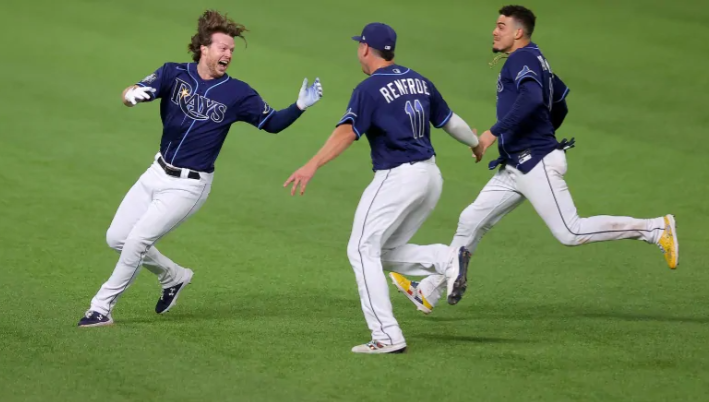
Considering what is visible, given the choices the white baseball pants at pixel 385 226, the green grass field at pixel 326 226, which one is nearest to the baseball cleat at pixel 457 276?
the white baseball pants at pixel 385 226

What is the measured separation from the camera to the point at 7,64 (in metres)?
14.7

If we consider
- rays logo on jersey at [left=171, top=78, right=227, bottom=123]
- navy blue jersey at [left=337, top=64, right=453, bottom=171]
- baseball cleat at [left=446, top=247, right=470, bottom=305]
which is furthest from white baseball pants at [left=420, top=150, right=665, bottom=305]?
rays logo on jersey at [left=171, top=78, right=227, bottom=123]

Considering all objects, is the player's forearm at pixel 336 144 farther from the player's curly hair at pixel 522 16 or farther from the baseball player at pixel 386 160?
the player's curly hair at pixel 522 16

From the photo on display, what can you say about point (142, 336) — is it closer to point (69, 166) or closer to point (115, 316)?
point (115, 316)

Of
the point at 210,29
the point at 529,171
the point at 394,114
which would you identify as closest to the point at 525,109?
the point at 529,171

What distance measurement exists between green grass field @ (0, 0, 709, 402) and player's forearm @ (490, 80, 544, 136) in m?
1.38

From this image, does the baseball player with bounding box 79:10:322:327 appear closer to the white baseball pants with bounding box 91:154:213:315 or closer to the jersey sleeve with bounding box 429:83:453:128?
the white baseball pants with bounding box 91:154:213:315

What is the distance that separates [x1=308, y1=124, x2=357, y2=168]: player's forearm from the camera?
6711mm

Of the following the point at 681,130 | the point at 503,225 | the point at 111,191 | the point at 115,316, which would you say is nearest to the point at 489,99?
the point at 681,130

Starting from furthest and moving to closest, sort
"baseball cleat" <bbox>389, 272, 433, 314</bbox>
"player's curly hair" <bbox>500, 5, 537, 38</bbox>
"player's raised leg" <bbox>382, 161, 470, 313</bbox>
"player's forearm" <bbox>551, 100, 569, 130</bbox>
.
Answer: "player's forearm" <bbox>551, 100, 569, 130</bbox>, "player's curly hair" <bbox>500, 5, 537, 38</bbox>, "baseball cleat" <bbox>389, 272, 433, 314</bbox>, "player's raised leg" <bbox>382, 161, 470, 313</bbox>

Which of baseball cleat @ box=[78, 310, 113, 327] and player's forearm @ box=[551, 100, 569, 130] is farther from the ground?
player's forearm @ box=[551, 100, 569, 130]

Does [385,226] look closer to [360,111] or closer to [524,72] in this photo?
[360,111]

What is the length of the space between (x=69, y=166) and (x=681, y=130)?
686cm

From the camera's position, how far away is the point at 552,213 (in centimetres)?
773
